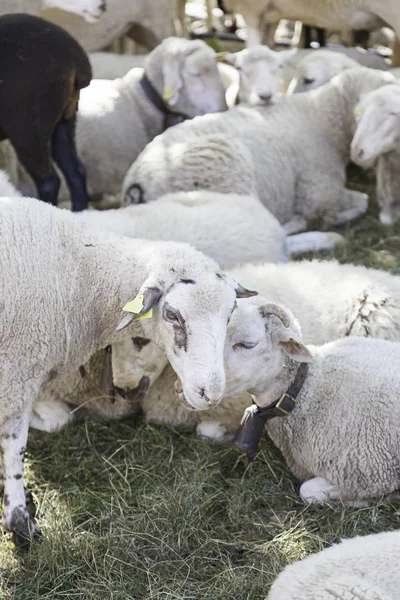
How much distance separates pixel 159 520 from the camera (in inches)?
132

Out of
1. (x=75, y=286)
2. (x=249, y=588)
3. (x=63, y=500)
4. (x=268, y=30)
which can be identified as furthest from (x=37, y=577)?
(x=268, y=30)

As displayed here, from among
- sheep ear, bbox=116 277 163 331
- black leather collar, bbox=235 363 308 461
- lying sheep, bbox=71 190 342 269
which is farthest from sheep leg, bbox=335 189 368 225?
sheep ear, bbox=116 277 163 331

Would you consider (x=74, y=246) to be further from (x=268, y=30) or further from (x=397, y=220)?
(x=268, y=30)

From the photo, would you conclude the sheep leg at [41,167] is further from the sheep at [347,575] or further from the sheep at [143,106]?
the sheep at [347,575]

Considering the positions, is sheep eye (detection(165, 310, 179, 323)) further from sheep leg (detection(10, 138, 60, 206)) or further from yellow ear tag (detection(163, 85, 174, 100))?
yellow ear tag (detection(163, 85, 174, 100))

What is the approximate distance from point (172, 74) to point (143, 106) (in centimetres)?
39

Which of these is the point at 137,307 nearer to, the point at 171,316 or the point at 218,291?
the point at 171,316

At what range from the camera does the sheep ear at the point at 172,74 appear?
20.1 ft

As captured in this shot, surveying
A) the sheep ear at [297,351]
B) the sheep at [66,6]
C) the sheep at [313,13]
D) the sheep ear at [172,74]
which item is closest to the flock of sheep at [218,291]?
the sheep ear at [297,351]

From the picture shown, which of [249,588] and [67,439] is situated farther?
[67,439]

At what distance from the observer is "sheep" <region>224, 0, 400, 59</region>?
7457 mm

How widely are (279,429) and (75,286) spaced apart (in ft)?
3.33

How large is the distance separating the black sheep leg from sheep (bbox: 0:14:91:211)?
0.09 ft

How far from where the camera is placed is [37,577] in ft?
A: 10.2
